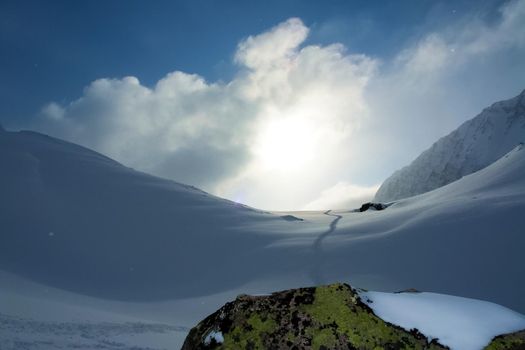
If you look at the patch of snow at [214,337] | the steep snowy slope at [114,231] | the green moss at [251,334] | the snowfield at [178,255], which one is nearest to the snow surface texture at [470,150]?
the snowfield at [178,255]

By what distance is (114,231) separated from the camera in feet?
79.7

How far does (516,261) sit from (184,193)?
78.2 ft

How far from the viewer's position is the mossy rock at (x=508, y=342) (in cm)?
341

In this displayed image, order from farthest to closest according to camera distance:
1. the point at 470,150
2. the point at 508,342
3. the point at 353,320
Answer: the point at 470,150 < the point at 353,320 < the point at 508,342

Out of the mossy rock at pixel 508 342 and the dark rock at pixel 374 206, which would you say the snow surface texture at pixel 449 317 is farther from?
the dark rock at pixel 374 206

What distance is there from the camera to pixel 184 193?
3362 centimetres

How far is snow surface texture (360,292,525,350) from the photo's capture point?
3453mm

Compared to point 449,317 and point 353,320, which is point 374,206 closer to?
point 449,317

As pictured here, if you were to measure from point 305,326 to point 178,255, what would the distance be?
19729mm

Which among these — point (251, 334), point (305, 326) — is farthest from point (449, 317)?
point (251, 334)

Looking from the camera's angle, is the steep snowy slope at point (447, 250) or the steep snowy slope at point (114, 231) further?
the steep snowy slope at point (114, 231)

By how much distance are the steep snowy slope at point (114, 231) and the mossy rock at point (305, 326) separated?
605 inches

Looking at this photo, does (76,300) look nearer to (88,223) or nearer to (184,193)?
(88,223)

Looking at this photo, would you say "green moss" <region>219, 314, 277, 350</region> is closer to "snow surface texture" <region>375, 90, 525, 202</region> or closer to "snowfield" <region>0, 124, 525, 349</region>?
"snowfield" <region>0, 124, 525, 349</region>
